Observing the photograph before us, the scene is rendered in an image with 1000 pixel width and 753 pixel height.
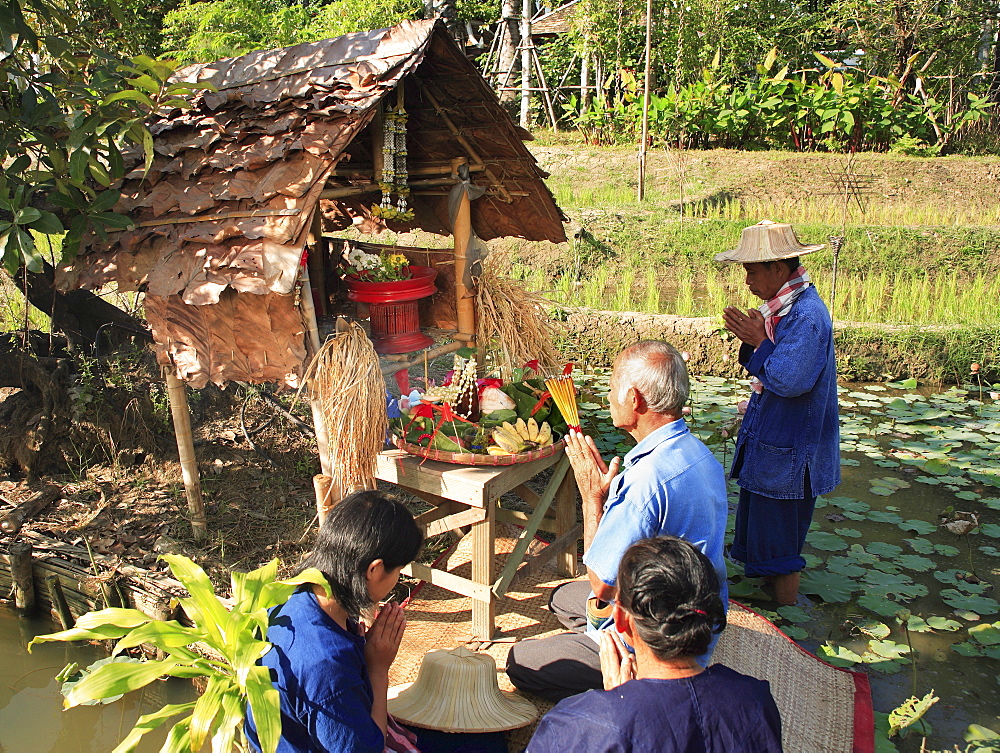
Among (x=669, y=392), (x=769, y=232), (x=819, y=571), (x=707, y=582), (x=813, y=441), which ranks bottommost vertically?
(x=819, y=571)

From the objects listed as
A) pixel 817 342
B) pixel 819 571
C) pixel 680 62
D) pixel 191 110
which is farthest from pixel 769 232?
pixel 680 62

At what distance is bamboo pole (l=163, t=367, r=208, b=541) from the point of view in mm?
3750

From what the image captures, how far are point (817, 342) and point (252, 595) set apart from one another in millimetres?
2708

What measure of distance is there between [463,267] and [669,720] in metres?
2.92

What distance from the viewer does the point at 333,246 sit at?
15.0 ft

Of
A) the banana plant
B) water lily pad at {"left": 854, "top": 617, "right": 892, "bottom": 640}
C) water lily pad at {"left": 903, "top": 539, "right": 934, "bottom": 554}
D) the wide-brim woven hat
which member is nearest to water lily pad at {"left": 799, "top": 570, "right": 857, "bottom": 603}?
water lily pad at {"left": 854, "top": 617, "right": 892, "bottom": 640}

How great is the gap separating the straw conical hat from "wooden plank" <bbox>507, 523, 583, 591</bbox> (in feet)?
1.93

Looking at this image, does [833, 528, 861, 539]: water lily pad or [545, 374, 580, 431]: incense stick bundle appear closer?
[545, 374, 580, 431]: incense stick bundle

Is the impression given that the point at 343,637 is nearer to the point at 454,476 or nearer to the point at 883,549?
the point at 454,476

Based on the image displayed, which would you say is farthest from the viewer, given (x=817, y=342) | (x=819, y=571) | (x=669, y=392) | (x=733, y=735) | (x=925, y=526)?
(x=925, y=526)

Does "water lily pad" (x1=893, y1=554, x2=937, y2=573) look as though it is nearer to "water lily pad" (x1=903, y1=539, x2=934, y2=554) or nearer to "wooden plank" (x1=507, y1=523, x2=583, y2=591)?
"water lily pad" (x1=903, y1=539, x2=934, y2=554)

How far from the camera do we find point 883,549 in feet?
15.0

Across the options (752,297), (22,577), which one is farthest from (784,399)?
(752,297)

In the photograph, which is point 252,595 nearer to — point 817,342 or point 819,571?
point 817,342
